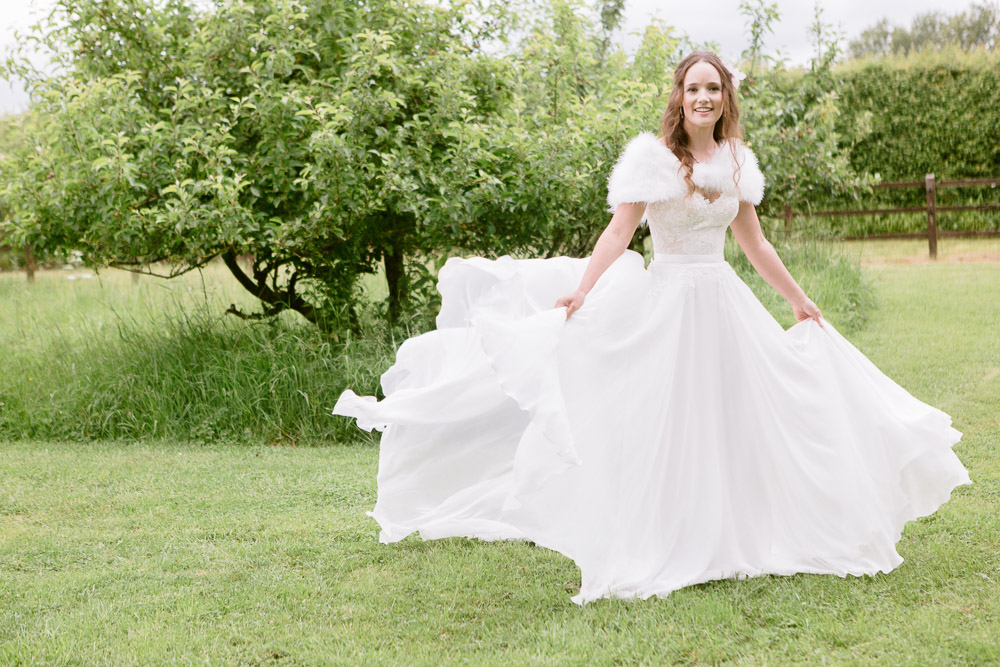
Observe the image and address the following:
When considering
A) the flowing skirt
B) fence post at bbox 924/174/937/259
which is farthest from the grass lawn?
fence post at bbox 924/174/937/259

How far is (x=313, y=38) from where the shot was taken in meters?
7.23

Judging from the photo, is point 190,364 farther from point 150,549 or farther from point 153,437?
point 150,549

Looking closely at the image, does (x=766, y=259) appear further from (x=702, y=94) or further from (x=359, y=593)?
(x=359, y=593)

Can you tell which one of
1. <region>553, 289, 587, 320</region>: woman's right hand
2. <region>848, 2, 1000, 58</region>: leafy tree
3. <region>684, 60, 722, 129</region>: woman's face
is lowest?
<region>553, 289, 587, 320</region>: woman's right hand

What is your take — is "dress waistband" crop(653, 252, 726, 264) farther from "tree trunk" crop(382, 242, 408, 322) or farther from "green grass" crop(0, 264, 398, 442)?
"tree trunk" crop(382, 242, 408, 322)

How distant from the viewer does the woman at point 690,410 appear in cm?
354

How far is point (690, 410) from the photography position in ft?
12.0

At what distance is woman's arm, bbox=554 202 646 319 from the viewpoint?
Answer: 3.68 metres

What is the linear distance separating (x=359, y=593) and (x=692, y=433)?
141cm

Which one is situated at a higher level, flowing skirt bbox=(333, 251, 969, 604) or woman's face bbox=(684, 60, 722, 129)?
woman's face bbox=(684, 60, 722, 129)

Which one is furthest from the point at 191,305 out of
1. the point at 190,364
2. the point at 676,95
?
the point at 676,95

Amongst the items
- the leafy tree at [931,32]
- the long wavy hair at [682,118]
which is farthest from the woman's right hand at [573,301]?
the leafy tree at [931,32]

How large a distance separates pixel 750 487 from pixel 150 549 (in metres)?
2.64

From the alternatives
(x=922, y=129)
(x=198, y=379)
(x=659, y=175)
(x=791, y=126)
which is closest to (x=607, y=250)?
(x=659, y=175)
